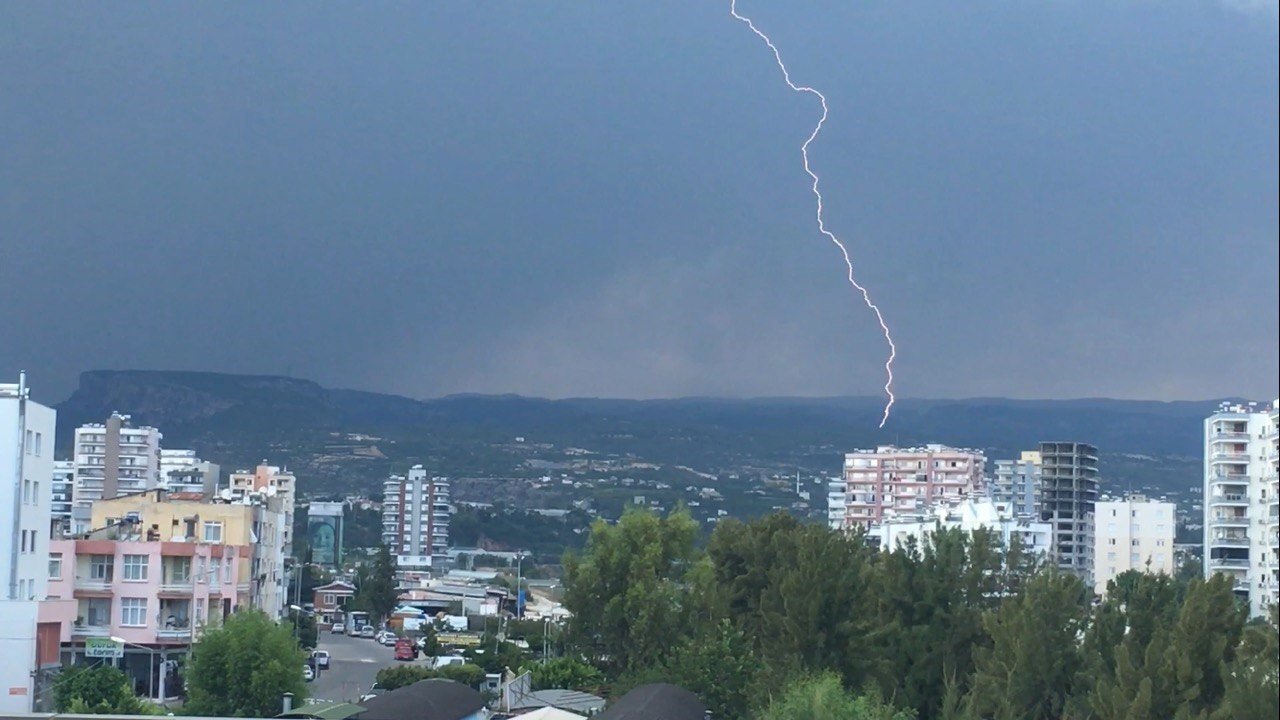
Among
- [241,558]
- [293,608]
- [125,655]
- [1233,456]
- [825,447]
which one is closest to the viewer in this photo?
[125,655]

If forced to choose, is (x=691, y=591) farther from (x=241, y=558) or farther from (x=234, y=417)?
(x=234, y=417)

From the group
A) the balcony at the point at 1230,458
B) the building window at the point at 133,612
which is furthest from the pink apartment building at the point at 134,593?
the balcony at the point at 1230,458

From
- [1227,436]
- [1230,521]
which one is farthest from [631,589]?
[1227,436]

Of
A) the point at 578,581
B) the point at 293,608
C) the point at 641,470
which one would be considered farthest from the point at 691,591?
the point at 641,470

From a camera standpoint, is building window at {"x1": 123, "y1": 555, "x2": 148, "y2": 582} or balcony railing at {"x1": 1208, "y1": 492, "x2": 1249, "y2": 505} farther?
balcony railing at {"x1": 1208, "y1": 492, "x2": 1249, "y2": 505}

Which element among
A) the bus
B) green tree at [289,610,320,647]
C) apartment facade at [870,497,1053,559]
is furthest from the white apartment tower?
apartment facade at [870,497,1053,559]

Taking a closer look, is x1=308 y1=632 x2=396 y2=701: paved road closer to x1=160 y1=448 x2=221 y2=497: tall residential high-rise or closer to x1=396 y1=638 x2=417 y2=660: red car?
x1=396 y1=638 x2=417 y2=660: red car
